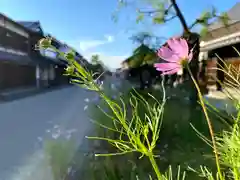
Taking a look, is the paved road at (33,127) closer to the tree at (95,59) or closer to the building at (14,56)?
the tree at (95,59)

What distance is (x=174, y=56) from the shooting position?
43cm

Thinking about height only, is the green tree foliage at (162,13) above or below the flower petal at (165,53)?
above

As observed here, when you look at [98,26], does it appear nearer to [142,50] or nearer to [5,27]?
[142,50]

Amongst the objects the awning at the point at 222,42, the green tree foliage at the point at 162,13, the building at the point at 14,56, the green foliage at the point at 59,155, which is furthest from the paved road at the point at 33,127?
the awning at the point at 222,42

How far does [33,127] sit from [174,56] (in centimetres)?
353

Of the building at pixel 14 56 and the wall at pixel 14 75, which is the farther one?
the wall at pixel 14 75

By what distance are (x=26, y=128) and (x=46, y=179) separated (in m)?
1.78

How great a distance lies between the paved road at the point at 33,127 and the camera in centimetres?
228

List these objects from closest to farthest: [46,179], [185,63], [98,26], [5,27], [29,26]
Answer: [185,63] < [46,179] < [98,26] < [29,26] < [5,27]

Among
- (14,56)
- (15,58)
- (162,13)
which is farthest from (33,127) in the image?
(15,58)

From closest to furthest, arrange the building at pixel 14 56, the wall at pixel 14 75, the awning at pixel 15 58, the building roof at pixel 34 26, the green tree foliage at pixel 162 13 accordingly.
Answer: the building roof at pixel 34 26 < the green tree foliage at pixel 162 13 < the building at pixel 14 56 < the awning at pixel 15 58 < the wall at pixel 14 75

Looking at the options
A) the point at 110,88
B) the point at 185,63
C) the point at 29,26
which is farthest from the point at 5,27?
the point at 185,63

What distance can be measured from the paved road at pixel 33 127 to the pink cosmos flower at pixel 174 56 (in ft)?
5.78

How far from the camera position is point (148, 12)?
4070 mm
